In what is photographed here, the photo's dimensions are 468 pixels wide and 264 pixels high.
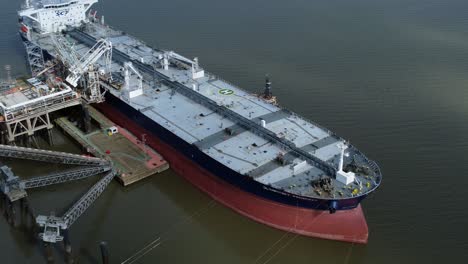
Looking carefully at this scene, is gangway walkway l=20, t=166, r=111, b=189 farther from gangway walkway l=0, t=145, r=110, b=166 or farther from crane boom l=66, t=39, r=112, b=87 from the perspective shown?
crane boom l=66, t=39, r=112, b=87

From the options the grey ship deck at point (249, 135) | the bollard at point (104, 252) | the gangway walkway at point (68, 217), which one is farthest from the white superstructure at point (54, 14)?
the bollard at point (104, 252)

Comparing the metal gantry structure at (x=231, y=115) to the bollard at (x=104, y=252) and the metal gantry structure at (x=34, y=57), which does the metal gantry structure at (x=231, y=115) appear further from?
the bollard at (x=104, y=252)

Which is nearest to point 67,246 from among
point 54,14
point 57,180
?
point 57,180

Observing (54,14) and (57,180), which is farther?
(54,14)

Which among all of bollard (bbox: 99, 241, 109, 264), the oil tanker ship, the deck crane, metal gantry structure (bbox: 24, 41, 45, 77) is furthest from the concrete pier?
metal gantry structure (bbox: 24, 41, 45, 77)

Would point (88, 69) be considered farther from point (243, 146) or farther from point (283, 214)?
point (283, 214)
